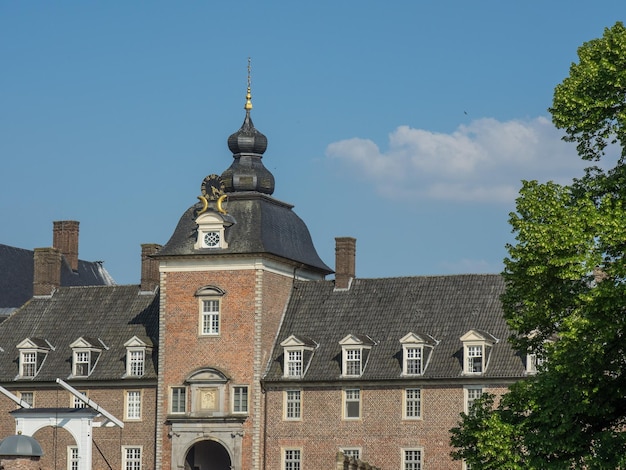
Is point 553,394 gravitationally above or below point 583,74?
below

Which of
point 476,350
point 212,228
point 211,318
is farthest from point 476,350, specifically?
point 212,228

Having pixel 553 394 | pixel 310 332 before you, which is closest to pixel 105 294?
pixel 310 332

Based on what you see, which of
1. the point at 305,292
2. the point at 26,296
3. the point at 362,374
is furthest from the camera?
the point at 26,296

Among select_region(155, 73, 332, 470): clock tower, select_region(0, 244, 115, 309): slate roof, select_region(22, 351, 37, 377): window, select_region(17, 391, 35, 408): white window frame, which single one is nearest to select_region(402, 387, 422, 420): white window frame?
select_region(155, 73, 332, 470): clock tower

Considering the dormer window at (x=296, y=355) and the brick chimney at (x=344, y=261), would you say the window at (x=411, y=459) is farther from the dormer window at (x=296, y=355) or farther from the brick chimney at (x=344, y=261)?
the brick chimney at (x=344, y=261)

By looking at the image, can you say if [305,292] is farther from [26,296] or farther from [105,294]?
[26,296]

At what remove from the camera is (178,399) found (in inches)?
2532

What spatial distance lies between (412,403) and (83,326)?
48.4 feet

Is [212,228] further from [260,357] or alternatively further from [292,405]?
[292,405]

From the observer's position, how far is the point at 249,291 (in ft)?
210

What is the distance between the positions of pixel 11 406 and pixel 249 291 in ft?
36.3

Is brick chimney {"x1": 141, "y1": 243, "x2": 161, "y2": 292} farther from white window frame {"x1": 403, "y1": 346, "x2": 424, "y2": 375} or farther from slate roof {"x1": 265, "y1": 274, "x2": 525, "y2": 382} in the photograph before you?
white window frame {"x1": 403, "y1": 346, "x2": 424, "y2": 375}

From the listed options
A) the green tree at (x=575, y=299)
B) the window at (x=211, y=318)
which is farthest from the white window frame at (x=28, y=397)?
the green tree at (x=575, y=299)

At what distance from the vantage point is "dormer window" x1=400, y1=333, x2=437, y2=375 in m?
61.4
